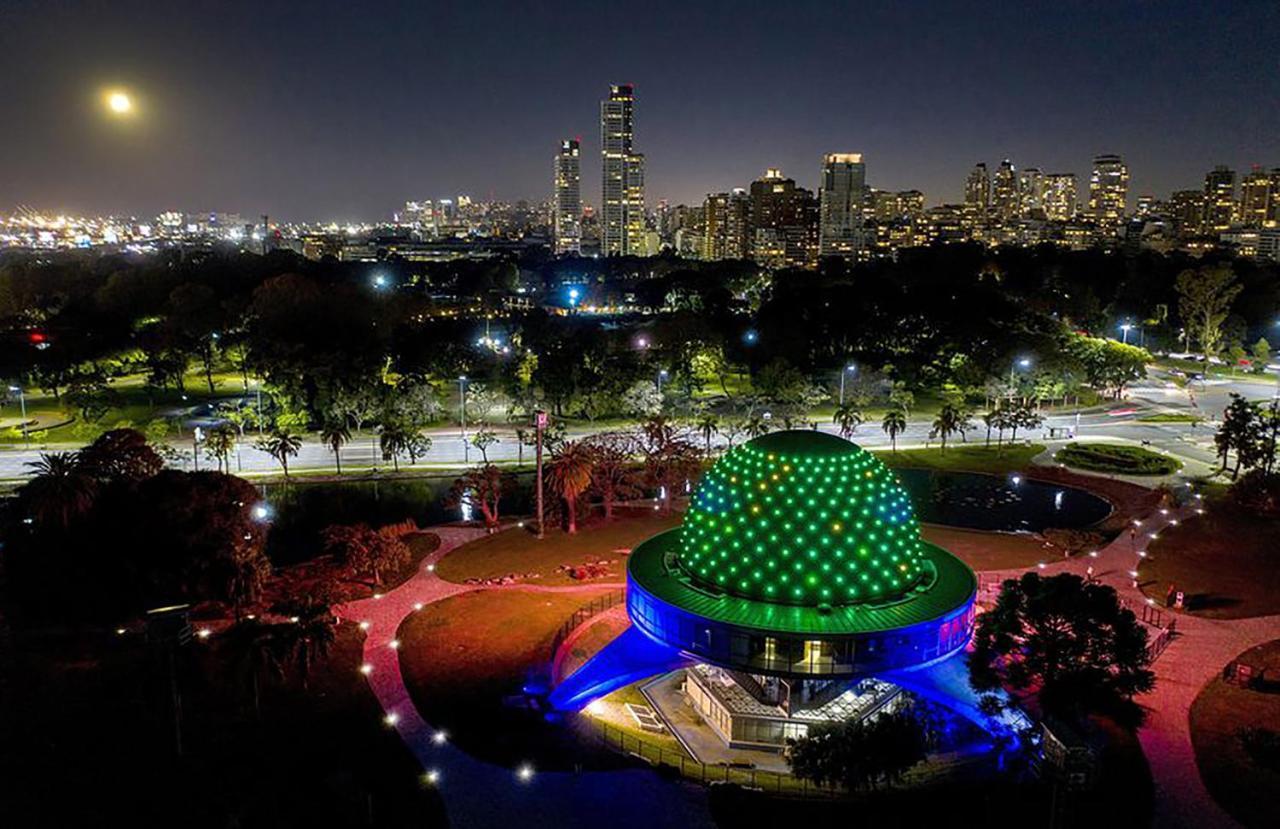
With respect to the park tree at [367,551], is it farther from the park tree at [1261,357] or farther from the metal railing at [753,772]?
the park tree at [1261,357]

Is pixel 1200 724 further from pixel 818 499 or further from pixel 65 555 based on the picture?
pixel 65 555

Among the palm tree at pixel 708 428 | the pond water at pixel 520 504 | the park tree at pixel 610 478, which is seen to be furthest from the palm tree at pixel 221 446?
the palm tree at pixel 708 428

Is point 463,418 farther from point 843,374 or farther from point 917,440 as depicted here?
point 917,440

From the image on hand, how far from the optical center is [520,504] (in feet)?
166

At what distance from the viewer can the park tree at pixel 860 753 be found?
2128 centimetres

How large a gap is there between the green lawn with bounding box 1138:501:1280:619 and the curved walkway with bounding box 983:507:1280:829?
2.61 feet

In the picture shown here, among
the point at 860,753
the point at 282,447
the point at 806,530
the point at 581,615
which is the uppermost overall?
the point at 806,530

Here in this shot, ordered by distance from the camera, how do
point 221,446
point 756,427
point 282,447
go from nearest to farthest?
point 282,447
point 221,446
point 756,427

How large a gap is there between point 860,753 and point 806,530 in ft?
21.3

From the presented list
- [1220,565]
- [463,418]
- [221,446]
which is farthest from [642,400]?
[1220,565]

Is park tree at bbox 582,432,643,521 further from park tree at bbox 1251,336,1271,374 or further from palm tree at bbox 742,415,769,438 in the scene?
park tree at bbox 1251,336,1271,374

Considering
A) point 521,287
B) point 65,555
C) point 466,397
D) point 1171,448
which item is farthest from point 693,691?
point 521,287

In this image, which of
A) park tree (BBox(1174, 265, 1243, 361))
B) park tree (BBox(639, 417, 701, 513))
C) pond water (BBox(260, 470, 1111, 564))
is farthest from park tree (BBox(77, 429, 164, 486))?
park tree (BBox(1174, 265, 1243, 361))

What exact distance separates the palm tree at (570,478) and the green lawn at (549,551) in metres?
1.61
